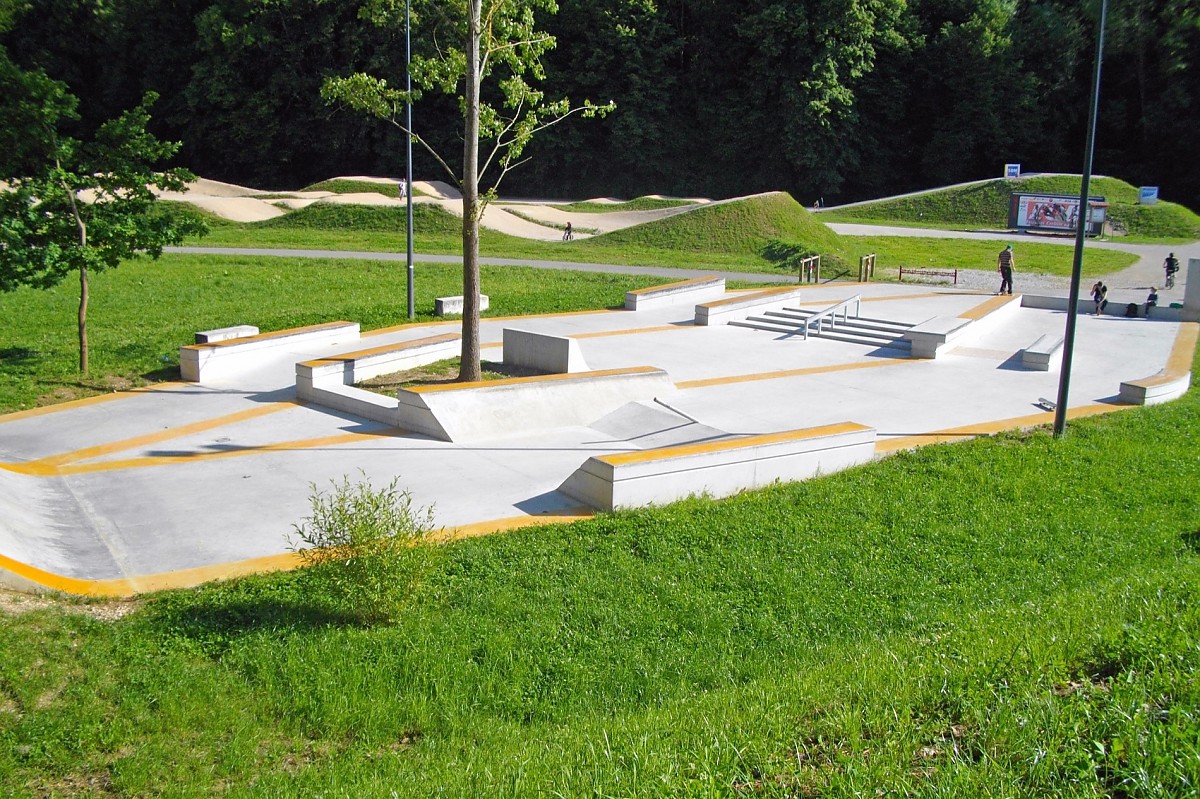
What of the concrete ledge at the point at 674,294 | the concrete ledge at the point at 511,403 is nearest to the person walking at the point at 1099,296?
the concrete ledge at the point at 674,294

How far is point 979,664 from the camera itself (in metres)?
5.54

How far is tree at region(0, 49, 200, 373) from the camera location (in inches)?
547

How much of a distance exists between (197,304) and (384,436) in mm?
10197

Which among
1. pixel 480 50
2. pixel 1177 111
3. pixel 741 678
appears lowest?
pixel 741 678

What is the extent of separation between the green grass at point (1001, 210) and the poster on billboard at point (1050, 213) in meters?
1.86

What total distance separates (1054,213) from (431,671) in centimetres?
4608

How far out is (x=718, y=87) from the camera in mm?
65438


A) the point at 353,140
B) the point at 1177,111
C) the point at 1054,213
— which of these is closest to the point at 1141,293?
the point at 1054,213

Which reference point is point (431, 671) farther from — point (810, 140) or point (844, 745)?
point (810, 140)

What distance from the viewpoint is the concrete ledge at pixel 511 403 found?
12445 millimetres

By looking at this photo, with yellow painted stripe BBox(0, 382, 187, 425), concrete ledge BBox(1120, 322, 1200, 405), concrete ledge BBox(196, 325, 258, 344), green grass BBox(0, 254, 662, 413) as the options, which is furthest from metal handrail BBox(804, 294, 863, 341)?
yellow painted stripe BBox(0, 382, 187, 425)

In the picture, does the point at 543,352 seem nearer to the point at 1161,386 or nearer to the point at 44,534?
the point at 44,534

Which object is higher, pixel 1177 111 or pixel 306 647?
pixel 1177 111

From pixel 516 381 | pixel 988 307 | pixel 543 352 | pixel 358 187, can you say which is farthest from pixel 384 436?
pixel 358 187
